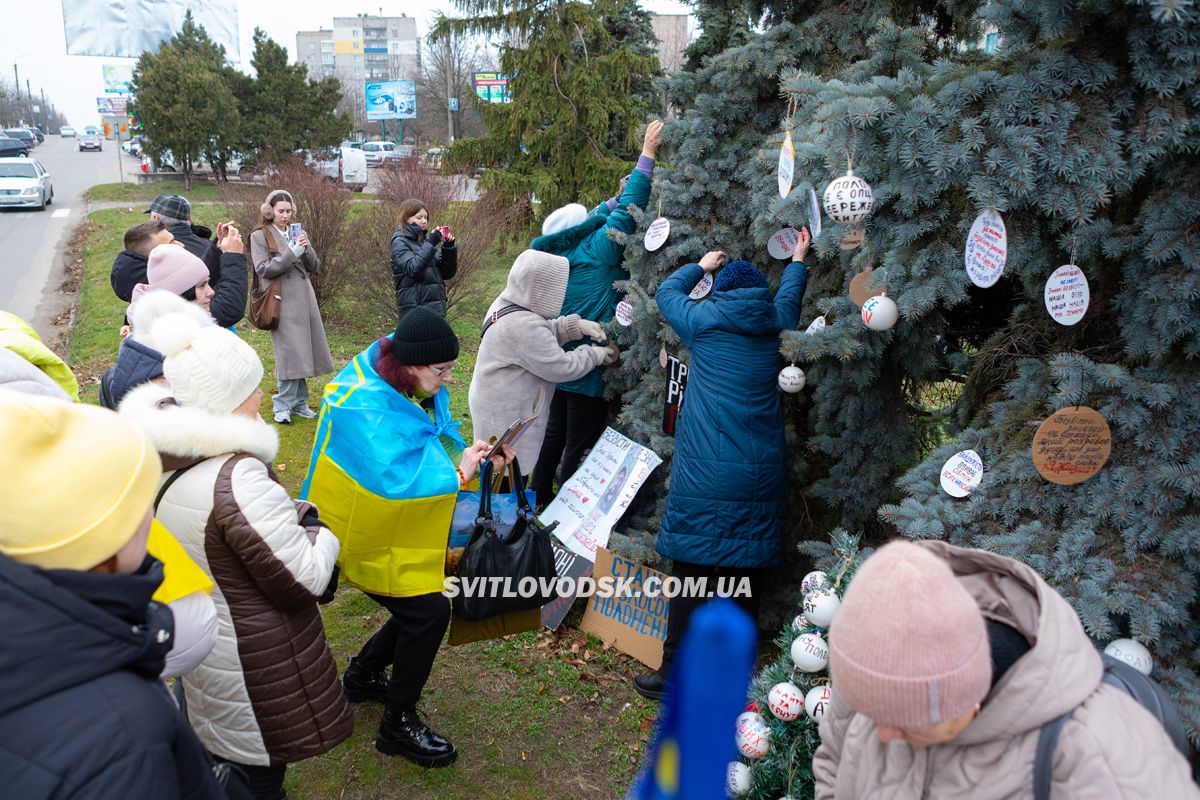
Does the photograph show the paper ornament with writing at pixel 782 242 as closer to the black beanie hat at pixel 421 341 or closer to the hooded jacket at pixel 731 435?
the hooded jacket at pixel 731 435

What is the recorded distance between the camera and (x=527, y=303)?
15.0 ft

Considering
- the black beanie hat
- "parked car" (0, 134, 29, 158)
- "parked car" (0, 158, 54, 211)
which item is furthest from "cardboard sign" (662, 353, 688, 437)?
"parked car" (0, 134, 29, 158)

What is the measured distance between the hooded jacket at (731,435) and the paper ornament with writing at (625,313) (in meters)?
0.90

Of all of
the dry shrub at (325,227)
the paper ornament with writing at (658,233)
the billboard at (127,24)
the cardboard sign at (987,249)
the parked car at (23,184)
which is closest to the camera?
the cardboard sign at (987,249)

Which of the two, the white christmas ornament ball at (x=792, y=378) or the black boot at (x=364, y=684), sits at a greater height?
the white christmas ornament ball at (x=792, y=378)

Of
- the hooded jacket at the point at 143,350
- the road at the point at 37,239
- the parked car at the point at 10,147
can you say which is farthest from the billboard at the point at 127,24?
the hooded jacket at the point at 143,350

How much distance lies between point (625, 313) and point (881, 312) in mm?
2030

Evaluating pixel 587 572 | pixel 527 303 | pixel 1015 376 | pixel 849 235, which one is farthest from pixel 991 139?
pixel 587 572

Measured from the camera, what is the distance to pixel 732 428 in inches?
150

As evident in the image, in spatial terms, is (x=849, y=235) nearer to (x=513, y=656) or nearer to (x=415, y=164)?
(x=513, y=656)

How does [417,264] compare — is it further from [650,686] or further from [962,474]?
[962,474]

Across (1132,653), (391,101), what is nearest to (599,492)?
(1132,653)

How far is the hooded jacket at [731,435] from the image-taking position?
3811 mm

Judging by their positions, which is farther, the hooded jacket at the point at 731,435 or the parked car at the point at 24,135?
the parked car at the point at 24,135
